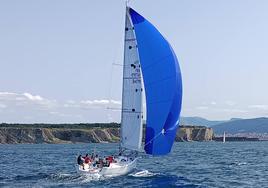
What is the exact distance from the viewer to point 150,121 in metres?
37.8

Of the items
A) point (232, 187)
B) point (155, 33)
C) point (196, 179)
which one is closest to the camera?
point (232, 187)

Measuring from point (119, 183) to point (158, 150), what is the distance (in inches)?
154

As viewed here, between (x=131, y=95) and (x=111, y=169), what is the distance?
5.53 metres

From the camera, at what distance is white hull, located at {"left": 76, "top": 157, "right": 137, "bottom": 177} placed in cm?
3769

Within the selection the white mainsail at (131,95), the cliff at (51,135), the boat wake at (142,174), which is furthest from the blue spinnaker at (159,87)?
the cliff at (51,135)

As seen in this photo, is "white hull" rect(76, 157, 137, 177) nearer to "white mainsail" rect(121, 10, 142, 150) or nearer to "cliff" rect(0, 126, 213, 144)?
"white mainsail" rect(121, 10, 142, 150)

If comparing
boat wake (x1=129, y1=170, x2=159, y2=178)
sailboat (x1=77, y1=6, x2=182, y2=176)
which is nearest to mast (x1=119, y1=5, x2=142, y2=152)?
sailboat (x1=77, y1=6, x2=182, y2=176)

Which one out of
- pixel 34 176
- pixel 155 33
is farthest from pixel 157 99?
pixel 34 176

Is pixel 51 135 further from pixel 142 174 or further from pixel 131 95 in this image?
pixel 131 95

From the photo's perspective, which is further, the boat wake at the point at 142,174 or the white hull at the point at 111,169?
the boat wake at the point at 142,174

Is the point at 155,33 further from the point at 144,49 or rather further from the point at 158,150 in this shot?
the point at 158,150

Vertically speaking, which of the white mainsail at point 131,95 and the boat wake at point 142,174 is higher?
the white mainsail at point 131,95

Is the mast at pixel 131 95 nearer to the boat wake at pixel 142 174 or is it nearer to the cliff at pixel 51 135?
the boat wake at pixel 142 174

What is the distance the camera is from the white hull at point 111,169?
37688 millimetres
